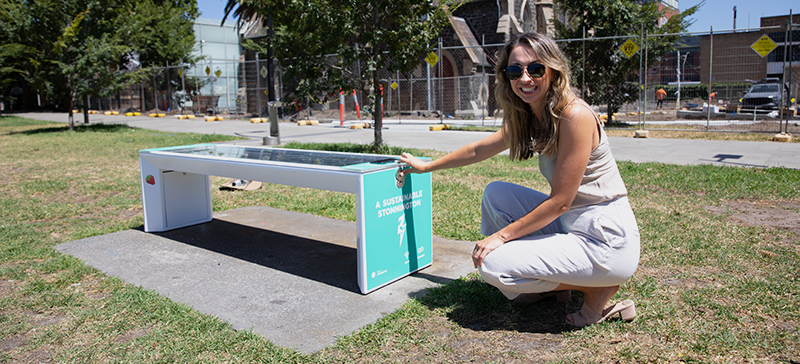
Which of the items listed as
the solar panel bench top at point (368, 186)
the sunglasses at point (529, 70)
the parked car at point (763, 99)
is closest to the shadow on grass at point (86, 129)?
the solar panel bench top at point (368, 186)

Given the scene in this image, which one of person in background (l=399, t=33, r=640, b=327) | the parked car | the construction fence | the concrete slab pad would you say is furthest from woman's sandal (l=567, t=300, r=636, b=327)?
the parked car

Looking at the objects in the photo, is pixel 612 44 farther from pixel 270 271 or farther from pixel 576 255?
pixel 576 255

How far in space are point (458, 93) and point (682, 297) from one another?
81.2 feet

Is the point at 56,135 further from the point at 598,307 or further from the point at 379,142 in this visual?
the point at 598,307

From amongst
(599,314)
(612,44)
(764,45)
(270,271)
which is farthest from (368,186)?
(612,44)

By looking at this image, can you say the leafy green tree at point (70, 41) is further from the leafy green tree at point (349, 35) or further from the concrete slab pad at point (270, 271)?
the concrete slab pad at point (270, 271)

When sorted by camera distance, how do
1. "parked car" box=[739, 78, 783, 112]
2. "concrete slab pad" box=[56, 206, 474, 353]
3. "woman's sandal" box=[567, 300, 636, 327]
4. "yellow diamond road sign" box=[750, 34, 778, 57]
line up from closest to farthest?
"woman's sandal" box=[567, 300, 636, 327], "concrete slab pad" box=[56, 206, 474, 353], "yellow diamond road sign" box=[750, 34, 778, 57], "parked car" box=[739, 78, 783, 112]

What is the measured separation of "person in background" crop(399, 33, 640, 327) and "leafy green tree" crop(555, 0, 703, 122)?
16301mm

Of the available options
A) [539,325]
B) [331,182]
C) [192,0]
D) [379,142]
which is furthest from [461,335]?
[192,0]

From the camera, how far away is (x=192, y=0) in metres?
39.8

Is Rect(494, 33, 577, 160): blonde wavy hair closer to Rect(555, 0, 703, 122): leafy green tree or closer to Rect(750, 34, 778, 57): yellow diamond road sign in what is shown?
Rect(750, 34, 778, 57): yellow diamond road sign

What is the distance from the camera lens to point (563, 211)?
2.73 m

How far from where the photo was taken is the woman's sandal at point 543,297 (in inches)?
127

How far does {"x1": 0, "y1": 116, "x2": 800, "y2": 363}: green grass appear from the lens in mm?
2707
